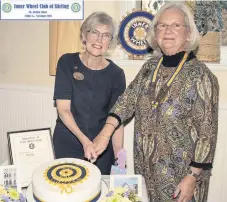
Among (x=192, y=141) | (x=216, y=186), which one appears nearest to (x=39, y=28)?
(x=192, y=141)

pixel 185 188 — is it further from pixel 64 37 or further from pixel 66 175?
pixel 64 37

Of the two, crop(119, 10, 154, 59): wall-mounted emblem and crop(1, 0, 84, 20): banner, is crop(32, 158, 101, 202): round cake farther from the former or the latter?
crop(1, 0, 84, 20): banner

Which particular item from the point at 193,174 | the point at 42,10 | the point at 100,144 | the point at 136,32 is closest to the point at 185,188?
the point at 193,174

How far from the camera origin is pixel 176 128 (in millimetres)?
1703

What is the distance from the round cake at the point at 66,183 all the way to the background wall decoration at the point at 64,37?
152 cm

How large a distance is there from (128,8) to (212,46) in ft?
2.62

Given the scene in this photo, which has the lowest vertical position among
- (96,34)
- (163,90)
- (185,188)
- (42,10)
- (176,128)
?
(185,188)

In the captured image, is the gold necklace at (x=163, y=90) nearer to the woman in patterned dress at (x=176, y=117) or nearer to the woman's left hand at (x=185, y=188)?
the woman in patterned dress at (x=176, y=117)

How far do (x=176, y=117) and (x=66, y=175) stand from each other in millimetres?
685

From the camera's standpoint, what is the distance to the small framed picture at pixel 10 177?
58.4 inches

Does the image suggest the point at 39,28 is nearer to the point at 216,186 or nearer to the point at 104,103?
the point at 104,103

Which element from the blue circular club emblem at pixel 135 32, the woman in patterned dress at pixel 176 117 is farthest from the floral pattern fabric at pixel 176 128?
the blue circular club emblem at pixel 135 32

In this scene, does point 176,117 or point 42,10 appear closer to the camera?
point 176,117

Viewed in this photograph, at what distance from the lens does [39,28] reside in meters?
2.91
